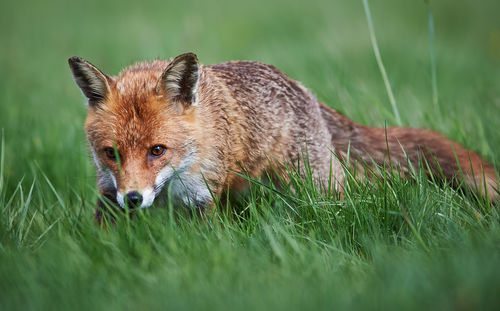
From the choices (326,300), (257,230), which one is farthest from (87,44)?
(326,300)

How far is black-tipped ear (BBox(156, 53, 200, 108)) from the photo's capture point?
3.77 meters

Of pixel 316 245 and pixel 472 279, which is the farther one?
pixel 316 245

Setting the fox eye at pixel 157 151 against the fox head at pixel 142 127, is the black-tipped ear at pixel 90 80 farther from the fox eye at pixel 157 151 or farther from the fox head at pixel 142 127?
the fox eye at pixel 157 151

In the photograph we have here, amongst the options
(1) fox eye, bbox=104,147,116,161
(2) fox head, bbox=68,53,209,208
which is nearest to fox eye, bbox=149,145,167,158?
(2) fox head, bbox=68,53,209,208

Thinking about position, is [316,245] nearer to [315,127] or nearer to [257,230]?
[257,230]

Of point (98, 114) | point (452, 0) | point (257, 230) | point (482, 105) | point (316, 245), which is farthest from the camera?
point (452, 0)

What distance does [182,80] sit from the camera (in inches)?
155

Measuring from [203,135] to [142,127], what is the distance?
0.53 m

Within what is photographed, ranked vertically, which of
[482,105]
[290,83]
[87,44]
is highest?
[87,44]

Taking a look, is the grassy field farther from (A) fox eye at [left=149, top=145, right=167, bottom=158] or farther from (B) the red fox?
(A) fox eye at [left=149, top=145, right=167, bottom=158]

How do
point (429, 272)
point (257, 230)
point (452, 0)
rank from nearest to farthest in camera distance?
point (429, 272)
point (257, 230)
point (452, 0)

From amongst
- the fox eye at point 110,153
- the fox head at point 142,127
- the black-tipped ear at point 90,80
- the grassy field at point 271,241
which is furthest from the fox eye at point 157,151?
the black-tipped ear at point 90,80

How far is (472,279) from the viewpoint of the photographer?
2.39m

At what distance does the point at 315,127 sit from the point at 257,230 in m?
1.91
